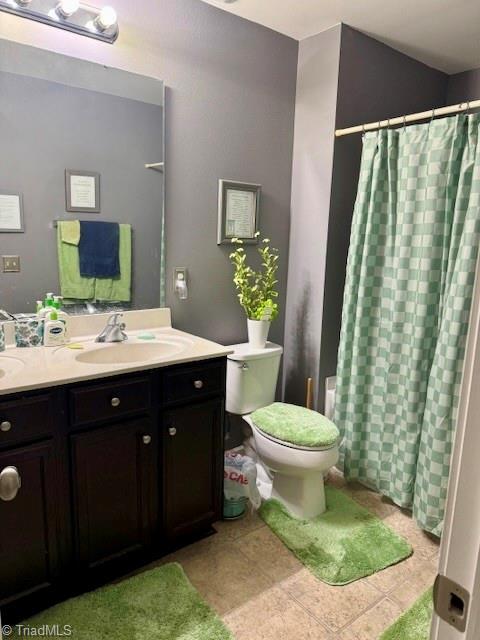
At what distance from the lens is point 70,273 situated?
2.03m

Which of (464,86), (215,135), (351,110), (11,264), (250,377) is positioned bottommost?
(250,377)

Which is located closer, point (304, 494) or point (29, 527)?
point (29, 527)

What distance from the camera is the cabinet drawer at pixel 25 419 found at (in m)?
1.41

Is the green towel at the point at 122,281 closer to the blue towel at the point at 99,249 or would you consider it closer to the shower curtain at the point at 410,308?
the blue towel at the point at 99,249

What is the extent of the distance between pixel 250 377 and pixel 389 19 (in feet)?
6.43

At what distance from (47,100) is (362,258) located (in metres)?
1.62

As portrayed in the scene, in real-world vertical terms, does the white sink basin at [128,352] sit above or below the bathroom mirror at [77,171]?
below

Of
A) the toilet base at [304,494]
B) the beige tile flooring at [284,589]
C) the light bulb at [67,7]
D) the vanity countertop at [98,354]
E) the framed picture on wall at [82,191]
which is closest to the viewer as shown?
the vanity countertop at [98,354]

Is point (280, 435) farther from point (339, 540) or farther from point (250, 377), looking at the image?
point (339, 540)

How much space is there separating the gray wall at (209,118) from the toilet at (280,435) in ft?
1.01

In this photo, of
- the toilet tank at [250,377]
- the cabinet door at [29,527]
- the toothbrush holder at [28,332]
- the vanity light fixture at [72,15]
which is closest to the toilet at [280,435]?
the toilet tank at [250,377]

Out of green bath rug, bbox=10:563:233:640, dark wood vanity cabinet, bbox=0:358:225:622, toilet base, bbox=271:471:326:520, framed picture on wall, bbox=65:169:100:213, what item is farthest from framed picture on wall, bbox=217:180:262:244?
green bath rug, bbox=10:563:233:640

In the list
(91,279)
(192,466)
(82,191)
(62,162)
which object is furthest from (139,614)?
(62,162)

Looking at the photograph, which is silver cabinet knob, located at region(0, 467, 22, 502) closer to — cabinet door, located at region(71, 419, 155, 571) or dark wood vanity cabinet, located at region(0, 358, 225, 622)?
dark wood vanity cabinet, located at region(0, 358, 225, 622)
